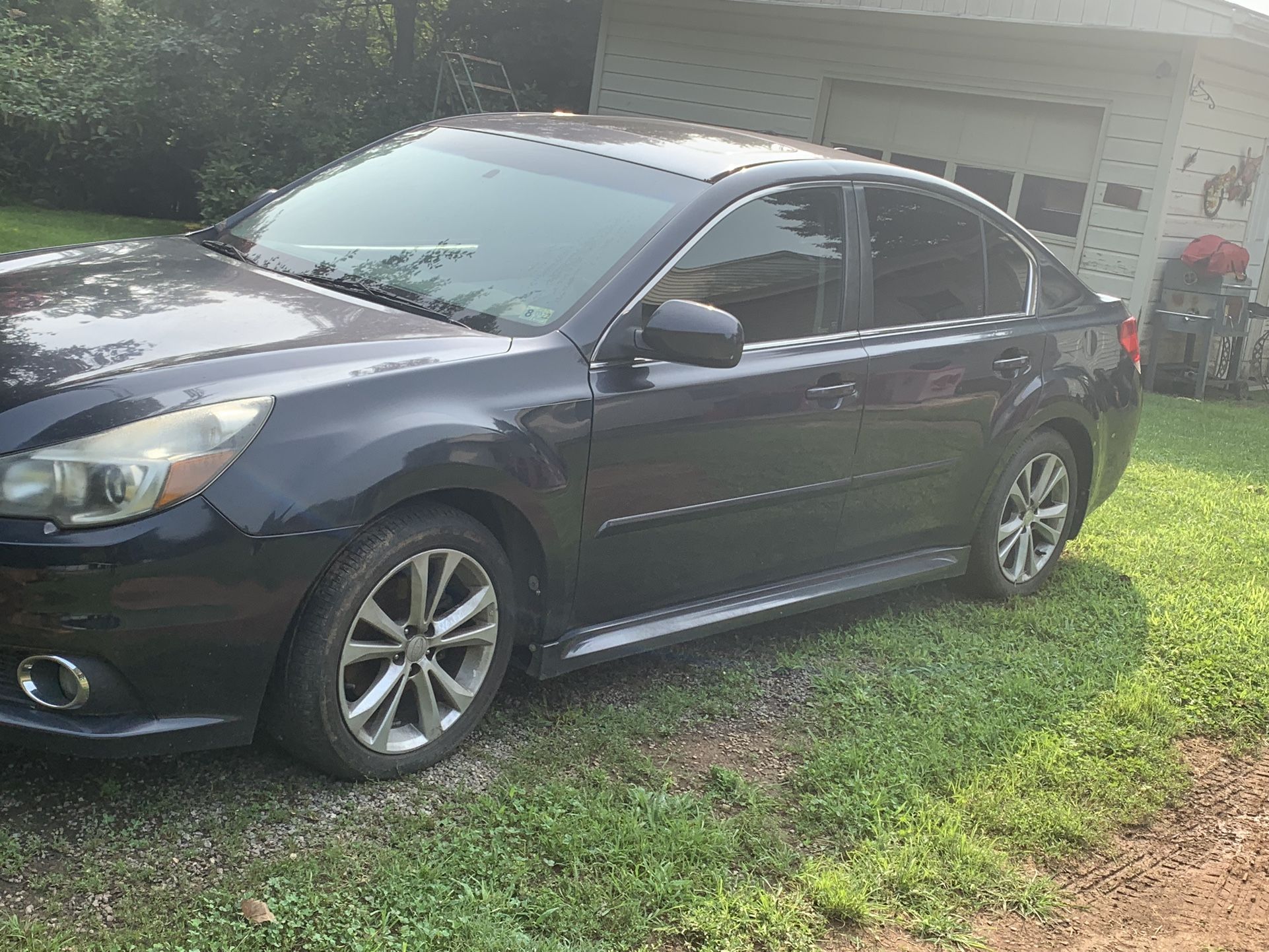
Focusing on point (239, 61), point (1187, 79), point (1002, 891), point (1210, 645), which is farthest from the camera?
point (239, 61)

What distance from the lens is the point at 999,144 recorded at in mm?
12664

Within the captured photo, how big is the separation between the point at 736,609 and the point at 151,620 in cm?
196

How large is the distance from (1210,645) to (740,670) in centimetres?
201

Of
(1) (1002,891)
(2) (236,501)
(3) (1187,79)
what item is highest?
(3) (1187,79)

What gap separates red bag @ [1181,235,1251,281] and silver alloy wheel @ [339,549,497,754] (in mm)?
10186

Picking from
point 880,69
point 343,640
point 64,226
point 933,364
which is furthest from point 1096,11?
point 64,226

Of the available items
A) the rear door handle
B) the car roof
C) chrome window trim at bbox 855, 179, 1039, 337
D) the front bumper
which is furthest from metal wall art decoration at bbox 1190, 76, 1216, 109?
the front bumper

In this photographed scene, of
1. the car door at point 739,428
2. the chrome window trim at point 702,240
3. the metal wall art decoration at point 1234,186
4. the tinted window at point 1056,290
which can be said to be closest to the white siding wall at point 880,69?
the metal wall art decoration at point 1234,186

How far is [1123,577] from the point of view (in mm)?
5969

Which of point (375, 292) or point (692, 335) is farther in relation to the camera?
point (375, 292)

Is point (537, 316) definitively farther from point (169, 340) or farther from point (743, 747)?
point (743, 747)

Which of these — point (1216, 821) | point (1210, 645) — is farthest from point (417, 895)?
point (1210, 645)

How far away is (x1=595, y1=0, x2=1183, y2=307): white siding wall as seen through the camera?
11.8m

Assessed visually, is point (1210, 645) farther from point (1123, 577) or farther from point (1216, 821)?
point (1216, 821)
